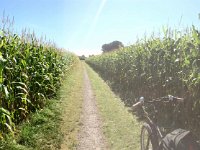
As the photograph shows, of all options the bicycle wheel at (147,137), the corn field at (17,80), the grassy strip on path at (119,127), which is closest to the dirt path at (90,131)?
the grassy strip on path at (119,127)

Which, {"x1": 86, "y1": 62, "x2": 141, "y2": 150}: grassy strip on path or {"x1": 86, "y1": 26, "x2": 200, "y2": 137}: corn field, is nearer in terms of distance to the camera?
{"x1": 86, "y1": 26, "x2": 200, "y2": 137}: corn field

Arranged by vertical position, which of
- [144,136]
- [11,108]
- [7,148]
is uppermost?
[11,108]

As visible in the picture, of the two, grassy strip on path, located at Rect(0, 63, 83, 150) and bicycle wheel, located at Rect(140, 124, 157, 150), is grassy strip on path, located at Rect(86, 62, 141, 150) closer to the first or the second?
bicycle wheel, located at Rect(140, 124, 157, 150)

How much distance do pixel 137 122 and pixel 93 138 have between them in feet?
7.64

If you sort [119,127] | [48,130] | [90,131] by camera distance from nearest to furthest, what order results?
[48,130], [90,131], [119,127]

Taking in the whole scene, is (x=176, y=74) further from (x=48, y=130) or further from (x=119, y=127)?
(x=48, y=130)

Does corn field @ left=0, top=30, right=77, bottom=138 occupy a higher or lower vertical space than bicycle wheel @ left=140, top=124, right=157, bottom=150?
higher

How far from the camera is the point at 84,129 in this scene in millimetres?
8961

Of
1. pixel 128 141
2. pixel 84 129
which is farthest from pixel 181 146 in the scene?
pixel 84 129

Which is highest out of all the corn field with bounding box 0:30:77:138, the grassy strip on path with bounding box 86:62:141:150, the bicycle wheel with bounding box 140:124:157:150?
the corn field with bounding box 0:30:77:138

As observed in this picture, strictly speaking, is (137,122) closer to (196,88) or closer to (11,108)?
(196,88)

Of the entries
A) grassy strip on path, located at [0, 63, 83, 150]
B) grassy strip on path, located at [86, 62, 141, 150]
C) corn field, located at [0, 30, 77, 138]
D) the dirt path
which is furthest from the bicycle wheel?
corn field, located at [0, 30, 77, 138]

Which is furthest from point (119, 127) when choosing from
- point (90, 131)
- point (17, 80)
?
point (17, 80)

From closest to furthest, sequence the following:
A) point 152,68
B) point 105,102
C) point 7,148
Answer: point 7,148 < point 152,68 < point 105,102
